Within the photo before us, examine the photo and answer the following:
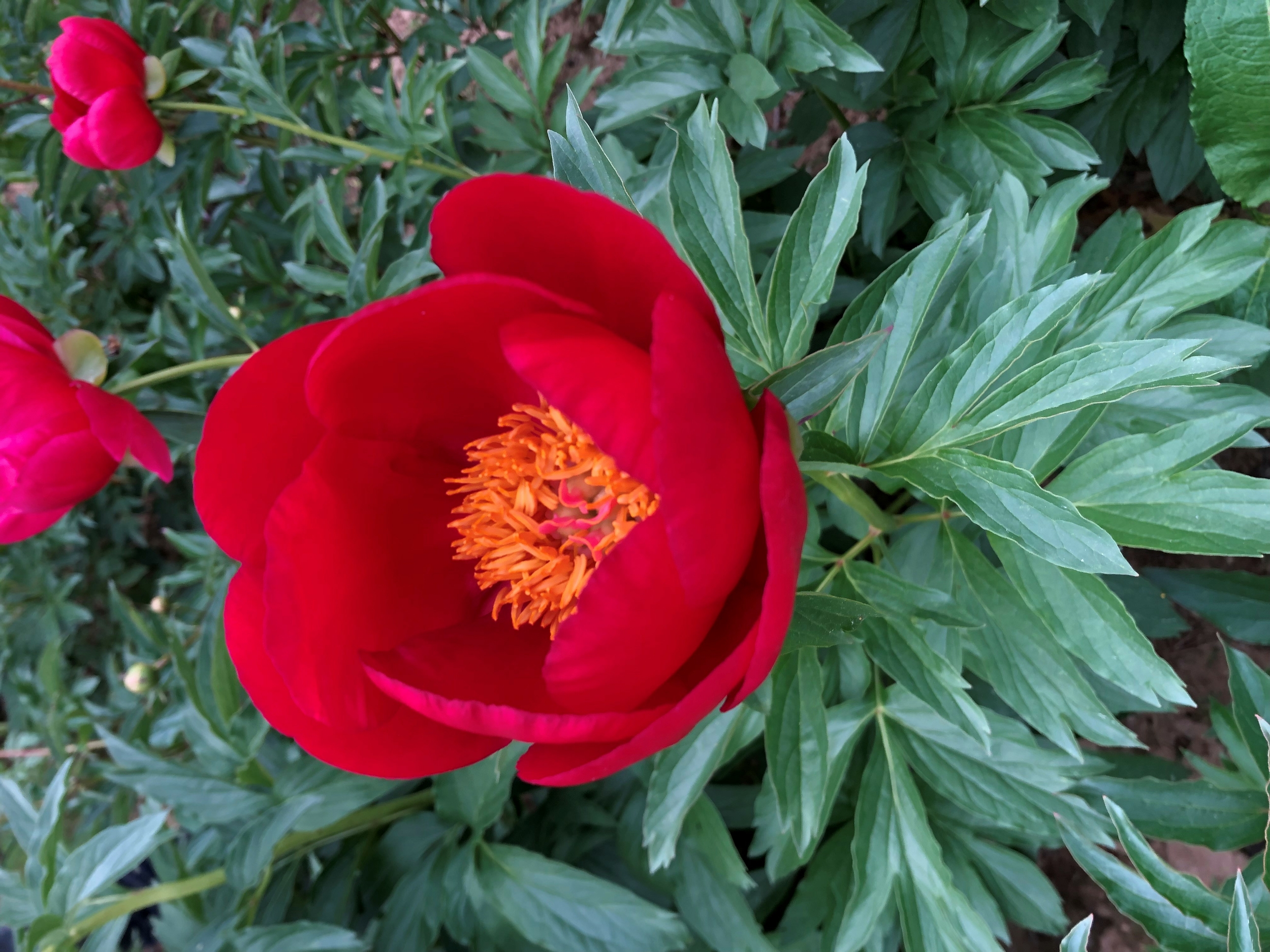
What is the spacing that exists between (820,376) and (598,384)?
0.15 metres

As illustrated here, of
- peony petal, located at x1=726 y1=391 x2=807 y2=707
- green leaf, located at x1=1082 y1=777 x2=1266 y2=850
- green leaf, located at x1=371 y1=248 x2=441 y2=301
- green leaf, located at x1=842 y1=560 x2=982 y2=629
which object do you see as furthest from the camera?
green leaf, located at x1=371 y1=248 x2=441 y2=301

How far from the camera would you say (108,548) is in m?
2.17

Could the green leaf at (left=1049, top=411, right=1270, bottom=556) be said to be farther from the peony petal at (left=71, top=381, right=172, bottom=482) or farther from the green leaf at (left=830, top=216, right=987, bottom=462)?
the peony petal at (left=71, top=381, right=172, bottom=482)

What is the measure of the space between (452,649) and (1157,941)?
595 mm

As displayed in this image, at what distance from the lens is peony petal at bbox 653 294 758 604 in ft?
1.56

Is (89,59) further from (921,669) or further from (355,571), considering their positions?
(921,669)

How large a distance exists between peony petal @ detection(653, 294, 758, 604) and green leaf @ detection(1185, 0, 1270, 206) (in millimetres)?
748

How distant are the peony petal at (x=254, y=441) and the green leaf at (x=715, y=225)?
1.04ft

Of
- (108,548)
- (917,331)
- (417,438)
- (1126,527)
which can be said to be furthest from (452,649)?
(108,548)

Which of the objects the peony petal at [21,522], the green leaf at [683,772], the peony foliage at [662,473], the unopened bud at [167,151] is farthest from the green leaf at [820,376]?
the unopened bud at [167,151]

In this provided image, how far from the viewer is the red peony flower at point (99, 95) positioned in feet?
3.65

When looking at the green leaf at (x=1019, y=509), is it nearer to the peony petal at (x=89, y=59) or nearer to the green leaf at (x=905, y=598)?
the green leaf at (x=905, y=598)

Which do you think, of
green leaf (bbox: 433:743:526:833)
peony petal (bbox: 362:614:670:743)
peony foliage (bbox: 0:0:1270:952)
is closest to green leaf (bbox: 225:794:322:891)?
peony foliage (bbox: 0:0:1270:952)

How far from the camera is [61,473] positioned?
87cm
